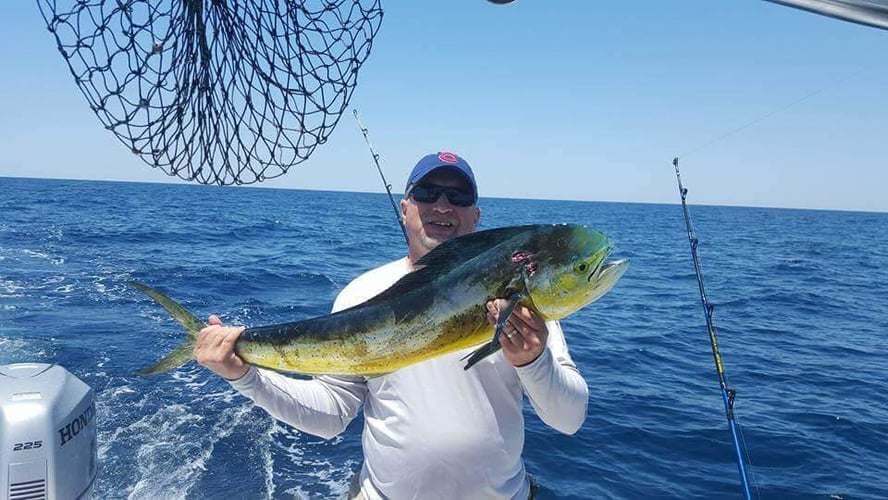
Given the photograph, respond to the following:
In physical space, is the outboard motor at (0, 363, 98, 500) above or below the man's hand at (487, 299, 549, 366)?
below

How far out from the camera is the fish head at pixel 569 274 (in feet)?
7.50

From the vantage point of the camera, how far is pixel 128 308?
11.8 meters

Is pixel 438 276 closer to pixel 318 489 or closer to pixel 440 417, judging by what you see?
pixel 440 417

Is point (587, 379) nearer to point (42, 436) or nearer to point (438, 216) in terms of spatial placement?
point (438, 216)

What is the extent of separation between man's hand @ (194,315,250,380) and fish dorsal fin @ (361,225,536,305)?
0.78 m

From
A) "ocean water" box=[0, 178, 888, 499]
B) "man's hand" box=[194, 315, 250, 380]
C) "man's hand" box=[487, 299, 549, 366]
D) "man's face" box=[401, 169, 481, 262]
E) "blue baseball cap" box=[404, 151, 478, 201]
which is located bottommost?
"ocean water" box=[0, 178, 888, 499]

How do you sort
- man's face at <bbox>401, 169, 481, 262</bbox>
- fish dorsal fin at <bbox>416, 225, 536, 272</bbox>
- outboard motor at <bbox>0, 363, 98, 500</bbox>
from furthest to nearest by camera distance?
outboard motor at <bbox>0, 363, 98, 500</bbox> → man's face at <bbox>401, 169, 481, 262</bbox> → fish dorsal fin at <bbox>416, 225, 536, 272</bbox>

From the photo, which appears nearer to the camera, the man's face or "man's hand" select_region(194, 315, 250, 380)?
"man's hand" select_region(194, 315, 250, 380)

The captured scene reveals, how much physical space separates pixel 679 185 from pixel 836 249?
36.0 m

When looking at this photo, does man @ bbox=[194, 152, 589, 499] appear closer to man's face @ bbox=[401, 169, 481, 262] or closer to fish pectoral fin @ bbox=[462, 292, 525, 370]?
man's face @ bbox=[401, 169, 481, 262]

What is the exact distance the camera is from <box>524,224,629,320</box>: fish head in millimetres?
2287

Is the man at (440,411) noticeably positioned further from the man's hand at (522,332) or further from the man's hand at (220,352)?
the man's hand at (522,332)

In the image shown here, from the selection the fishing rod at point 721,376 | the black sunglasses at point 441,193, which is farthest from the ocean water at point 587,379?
the black sunglasses at point 441,193

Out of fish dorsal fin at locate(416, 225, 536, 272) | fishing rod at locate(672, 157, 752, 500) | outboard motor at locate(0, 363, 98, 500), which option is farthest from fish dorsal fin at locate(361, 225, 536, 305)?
fishing rod at locate(672, 157, 752, 500)
